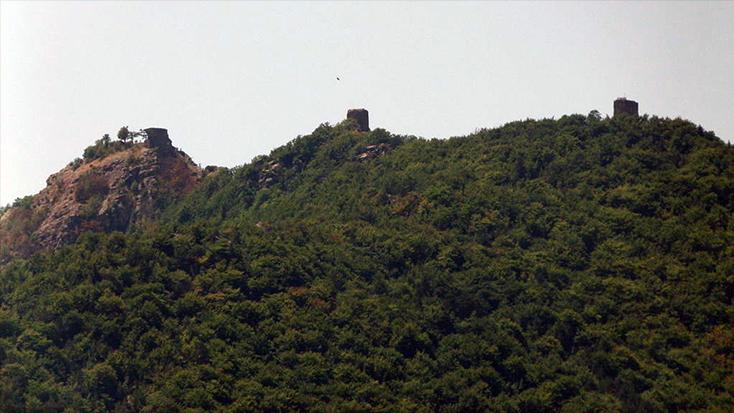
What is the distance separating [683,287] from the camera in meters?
70.2

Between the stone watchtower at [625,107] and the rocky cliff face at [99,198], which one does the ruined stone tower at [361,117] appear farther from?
the stone watchtower at [625,107]

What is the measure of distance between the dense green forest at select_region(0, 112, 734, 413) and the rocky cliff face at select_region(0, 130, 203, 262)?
68.4 ft

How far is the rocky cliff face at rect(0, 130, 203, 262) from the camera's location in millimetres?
102875

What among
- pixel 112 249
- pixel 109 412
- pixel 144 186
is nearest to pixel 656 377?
pixel 109 412

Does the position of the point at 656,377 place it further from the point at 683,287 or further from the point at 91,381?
the point at 91,381

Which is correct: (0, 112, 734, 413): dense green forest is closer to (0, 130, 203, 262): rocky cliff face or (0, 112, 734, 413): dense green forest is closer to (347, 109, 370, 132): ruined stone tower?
(347, 109, 370, 132): ruined stone tower

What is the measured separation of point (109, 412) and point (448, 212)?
32.2m

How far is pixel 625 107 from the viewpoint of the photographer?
302ft

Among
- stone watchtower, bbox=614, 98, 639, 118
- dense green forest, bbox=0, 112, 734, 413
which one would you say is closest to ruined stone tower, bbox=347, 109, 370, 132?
→ dense green forest, bbox=0, 112, 734, 413

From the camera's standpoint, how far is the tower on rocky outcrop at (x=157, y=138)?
110m

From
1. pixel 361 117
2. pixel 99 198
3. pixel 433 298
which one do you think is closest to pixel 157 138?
pixel 99 198

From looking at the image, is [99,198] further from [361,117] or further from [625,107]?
[625,107]

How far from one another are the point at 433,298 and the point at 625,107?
97.7ft

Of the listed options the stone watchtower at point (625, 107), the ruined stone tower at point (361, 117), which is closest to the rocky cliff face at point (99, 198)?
the ruined stone tower at point (361, 117)
